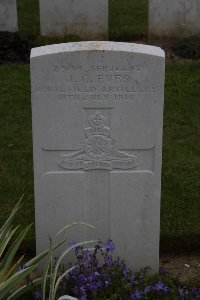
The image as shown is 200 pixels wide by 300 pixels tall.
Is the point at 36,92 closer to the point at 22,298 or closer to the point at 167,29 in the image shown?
the point at 22,298

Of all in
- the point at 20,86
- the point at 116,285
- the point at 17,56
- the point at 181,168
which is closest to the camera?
the point at 116,285

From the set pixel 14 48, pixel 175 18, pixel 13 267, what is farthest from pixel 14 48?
pixel 13 267

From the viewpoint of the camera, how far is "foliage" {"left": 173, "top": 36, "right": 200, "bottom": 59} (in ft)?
31.3

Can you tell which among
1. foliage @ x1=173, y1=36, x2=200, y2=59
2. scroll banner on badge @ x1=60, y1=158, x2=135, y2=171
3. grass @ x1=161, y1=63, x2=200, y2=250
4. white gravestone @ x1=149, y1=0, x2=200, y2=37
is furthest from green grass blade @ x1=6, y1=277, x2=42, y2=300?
white gravestone @ x1=149, y1=0, x2=200, y2=37

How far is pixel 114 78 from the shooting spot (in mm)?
4121

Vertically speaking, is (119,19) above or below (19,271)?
above

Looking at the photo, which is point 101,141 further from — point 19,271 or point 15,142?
point 15,142

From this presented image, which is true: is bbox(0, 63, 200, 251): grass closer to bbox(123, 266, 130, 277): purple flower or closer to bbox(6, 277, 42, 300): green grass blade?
bbox(123, 266, 130, 277): purple flower

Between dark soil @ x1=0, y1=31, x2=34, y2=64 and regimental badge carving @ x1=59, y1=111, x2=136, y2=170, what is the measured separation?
5.13m

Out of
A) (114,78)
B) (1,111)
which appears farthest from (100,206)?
(1,111)

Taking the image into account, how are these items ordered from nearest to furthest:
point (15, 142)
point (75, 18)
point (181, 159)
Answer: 1. point (181, 159)
2. point (15, 142)
3. point (75, 18)

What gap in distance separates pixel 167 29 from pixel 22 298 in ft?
22.6

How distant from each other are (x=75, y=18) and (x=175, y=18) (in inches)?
59.1

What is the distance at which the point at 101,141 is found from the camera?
13.9ft
